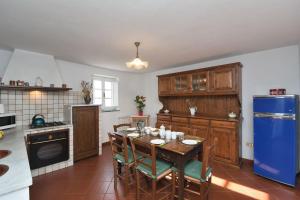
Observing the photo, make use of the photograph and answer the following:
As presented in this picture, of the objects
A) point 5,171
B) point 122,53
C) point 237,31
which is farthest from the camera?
point 122,53

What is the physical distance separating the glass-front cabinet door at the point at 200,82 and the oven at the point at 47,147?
9.49 ft

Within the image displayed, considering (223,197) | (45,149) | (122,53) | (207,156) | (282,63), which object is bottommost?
(223,197)

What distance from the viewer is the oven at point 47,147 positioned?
2.50m

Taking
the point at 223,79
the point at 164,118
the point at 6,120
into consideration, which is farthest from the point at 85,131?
the point at 223,79

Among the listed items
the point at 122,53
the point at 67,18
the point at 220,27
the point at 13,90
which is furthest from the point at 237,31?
the point at 13,90

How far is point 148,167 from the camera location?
187cm

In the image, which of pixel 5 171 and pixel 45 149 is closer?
pixel 5 171

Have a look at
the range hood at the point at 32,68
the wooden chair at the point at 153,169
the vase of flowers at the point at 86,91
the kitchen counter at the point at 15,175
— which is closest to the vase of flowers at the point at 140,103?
the vase of flowers at the point at 86,91

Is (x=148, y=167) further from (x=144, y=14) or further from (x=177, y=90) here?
(x=177, y=90)

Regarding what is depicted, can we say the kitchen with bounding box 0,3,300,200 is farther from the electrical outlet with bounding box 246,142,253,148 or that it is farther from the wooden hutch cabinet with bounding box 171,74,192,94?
the wooden hutch cabinet with bounding box 171,74,192,94

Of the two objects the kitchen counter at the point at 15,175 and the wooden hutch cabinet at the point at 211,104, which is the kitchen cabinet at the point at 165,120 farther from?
the kitchen counter at the point at 15,175

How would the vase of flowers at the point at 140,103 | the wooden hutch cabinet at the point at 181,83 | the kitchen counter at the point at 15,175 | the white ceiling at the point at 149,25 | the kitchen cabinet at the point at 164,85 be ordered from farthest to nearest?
the vase of flowers at the point at 140,103
the kitchen cabinet at the point at 164,85
the wooden hutch cabinet at the point at 181,83
the white ceiling at the point at 149,25
the kitchen counter at the point at 15,175

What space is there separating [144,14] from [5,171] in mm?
1814

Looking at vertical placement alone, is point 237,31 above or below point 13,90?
above
